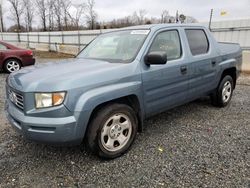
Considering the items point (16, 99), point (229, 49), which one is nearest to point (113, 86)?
point (16, 99)

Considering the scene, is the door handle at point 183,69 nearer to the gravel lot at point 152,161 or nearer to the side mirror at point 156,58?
the side mirror at point 156,58

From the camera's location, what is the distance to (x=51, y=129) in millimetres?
2711

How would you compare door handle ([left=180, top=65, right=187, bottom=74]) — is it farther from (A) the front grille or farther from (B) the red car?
(B) the red car

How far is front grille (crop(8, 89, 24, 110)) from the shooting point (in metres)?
2.90

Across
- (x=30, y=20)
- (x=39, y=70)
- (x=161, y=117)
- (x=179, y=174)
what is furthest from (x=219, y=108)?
(x=30, y=20)

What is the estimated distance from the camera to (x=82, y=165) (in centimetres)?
313

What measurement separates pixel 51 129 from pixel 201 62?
2.92 meters

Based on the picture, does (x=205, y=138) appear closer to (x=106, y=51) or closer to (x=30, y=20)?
(x=106, y=51)

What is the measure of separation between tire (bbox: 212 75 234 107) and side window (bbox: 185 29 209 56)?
95cm

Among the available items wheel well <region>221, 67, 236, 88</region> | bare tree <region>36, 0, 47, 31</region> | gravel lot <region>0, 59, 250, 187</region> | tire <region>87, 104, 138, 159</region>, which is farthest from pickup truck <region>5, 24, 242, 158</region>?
bare tree <region>36, 0, 47, 31</region>

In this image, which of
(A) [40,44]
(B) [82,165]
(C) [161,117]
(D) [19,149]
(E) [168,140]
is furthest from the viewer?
(A) [40,44]

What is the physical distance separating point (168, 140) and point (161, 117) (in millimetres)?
1018

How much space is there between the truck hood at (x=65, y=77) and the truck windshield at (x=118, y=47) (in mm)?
317

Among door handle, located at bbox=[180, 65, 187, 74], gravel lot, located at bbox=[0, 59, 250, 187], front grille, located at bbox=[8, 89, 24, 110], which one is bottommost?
gravel lot, located at bbox=[0, 59, 250, 187]
